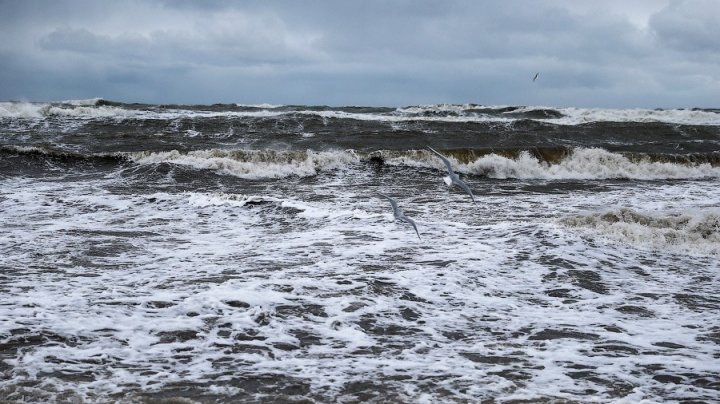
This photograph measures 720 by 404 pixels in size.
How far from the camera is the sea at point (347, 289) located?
532 cm

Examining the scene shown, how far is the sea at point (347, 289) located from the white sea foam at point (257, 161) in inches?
12.9

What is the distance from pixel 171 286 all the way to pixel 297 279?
4.52ft

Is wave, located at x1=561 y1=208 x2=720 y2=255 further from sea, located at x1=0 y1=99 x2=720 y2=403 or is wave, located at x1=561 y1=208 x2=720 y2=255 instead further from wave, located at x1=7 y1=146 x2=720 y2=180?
wave, located at x1=7 y1=146 x2=720 y2=180

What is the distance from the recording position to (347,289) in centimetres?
758

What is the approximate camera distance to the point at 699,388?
525cm

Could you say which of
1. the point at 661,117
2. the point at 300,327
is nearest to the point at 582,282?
the point at 300,327

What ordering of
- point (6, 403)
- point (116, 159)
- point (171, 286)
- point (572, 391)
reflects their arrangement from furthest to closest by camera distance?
1. point (116, 159)
2. point (171, 286)
3. point (572, 391)
4. point (6, 403)

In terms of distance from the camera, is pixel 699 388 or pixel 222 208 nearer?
pixel 699 388

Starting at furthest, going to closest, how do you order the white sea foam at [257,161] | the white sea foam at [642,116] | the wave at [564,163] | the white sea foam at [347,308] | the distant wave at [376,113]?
the white sea foam at [642,116] → the distant wave at [376,113] → the wave at [564,163] → the white sea foam at [257,161] → the white sea foam at [347,308]

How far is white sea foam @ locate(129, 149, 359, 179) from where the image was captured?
18578 millimetres

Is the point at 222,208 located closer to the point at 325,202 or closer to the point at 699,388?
the point at 325,202

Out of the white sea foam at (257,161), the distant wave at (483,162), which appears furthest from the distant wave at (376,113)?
the white sea foam at (257,161)

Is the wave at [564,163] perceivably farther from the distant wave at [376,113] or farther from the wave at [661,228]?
the wave at [661,228]

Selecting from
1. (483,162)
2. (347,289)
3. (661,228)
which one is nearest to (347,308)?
(347,289)
